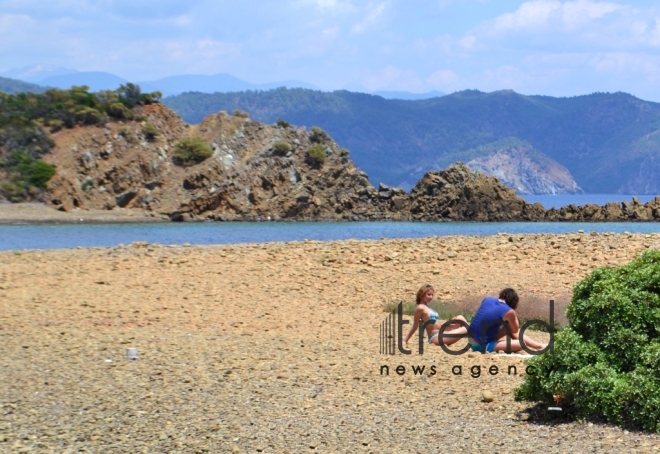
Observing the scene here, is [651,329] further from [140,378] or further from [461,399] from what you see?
[140,378]

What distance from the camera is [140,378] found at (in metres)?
8.48

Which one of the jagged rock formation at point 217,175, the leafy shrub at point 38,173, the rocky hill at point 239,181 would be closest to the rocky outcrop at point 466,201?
the rocky hill at point 239,181

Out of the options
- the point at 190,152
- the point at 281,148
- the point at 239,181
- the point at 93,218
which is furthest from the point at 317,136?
the point at 93,218

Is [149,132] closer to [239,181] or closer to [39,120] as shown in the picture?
[239,181]

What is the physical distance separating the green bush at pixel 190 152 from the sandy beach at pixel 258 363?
4885 centimetres

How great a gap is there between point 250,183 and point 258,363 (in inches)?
2249

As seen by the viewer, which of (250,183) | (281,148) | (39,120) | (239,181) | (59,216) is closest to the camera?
(59,216)

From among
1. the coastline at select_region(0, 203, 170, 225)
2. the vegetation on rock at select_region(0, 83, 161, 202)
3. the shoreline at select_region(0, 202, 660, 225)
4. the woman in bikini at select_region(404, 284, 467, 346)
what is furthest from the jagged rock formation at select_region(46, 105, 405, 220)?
the woman in bikini at select_region(404, 284, 467, 346)

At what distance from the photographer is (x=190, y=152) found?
66.2m

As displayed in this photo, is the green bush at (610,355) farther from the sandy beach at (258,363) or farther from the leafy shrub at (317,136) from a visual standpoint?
the leafy shrub at (317,136)

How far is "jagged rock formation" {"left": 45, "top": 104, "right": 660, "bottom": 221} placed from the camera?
205 ft

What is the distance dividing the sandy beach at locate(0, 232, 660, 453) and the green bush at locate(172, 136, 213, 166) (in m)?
48.8

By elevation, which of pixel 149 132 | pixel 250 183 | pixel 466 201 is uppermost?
pixel 149 132

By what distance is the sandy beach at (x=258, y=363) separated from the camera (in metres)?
6.61
